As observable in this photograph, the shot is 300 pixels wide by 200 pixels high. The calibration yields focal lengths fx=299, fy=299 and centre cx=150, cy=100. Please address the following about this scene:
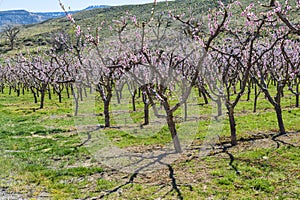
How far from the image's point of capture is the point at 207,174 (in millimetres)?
8352

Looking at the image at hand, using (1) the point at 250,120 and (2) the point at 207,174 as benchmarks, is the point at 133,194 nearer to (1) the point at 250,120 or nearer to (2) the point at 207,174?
(2) the point at 207,174

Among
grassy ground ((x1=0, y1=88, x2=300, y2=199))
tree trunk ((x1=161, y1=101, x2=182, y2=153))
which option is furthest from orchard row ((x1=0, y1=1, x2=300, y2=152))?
grassy ground ((x1=0, y1=88, x2=300, y2=199))

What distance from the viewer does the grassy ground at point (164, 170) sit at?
7.40 meters

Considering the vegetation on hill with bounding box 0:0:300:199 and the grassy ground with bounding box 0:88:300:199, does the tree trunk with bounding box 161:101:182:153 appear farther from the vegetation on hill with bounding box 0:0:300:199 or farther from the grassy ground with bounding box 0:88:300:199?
the grassy ground with bounding box 0:88:300:199

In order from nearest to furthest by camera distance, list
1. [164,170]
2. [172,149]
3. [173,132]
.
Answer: [164,170] < [173,132] < [172,149]

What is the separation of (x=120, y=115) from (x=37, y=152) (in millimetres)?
10051

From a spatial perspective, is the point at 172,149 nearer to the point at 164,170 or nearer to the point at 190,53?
the point at 164,170

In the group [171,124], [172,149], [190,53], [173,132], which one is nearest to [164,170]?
[173,132]

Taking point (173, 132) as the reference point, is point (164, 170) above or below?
below

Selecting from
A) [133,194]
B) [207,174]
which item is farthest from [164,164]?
[133,194]

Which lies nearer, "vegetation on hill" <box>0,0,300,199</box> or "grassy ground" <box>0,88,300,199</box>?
"grassy ground" <box>0,88,300,199</box>

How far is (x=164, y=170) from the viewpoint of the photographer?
354 inches

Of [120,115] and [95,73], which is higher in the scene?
[95,73]

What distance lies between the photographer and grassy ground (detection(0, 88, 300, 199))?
7402 mm
